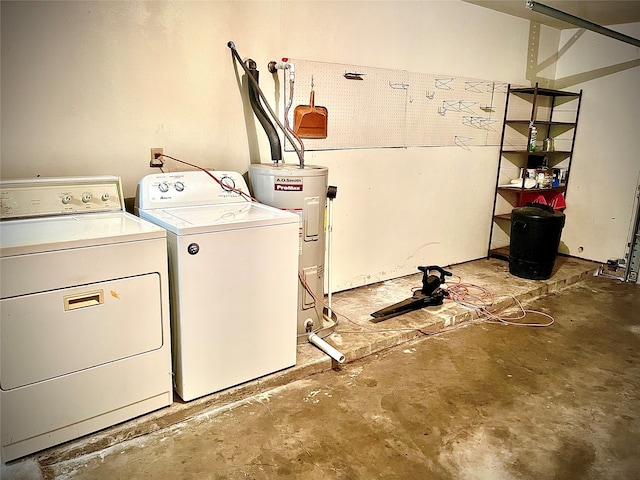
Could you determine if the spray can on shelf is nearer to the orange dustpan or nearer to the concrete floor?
the concrete floor

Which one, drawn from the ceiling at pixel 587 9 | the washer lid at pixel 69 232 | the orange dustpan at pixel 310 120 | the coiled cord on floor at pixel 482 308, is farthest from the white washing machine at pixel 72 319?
the ceiling at pixel 587 9

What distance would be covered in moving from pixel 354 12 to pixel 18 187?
101 inches

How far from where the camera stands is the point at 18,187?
7.25ft

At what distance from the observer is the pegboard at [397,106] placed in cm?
339

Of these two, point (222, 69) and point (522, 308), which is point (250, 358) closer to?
point (222, 69)

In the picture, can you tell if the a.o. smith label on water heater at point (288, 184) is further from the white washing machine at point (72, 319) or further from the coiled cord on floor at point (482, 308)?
the coiled cord on floor at point (482, 308)

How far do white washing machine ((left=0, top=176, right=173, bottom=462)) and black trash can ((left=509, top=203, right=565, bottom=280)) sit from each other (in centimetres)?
335

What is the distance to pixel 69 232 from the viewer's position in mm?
1990

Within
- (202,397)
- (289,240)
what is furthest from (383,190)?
(202,397)

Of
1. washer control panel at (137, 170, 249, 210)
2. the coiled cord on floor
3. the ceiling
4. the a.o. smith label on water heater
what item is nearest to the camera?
washer control panel at (137, 170, 249, 210)

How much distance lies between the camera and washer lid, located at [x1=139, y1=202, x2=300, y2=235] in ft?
7.13

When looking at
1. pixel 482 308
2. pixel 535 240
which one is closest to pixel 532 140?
pixel 535 240

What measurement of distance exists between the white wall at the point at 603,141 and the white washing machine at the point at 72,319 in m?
4.76

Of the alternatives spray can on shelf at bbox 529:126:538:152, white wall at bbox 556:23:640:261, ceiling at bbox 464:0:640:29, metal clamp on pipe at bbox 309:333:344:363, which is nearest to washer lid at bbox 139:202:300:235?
metal clamp on pipe at bbox 309:333:344:363
